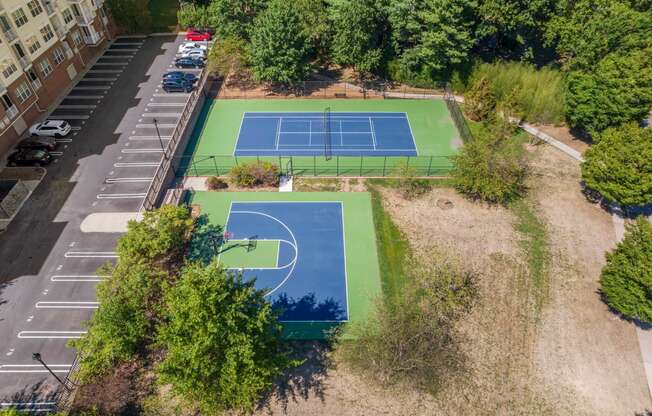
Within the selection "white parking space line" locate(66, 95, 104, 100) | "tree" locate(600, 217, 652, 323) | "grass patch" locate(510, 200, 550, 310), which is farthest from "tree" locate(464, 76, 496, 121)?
"white parking space line" locate(66, 95, 104, 100)

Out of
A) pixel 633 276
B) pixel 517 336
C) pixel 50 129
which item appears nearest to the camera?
pixel 633 276

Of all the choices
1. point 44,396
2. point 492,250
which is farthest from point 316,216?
point 44,396

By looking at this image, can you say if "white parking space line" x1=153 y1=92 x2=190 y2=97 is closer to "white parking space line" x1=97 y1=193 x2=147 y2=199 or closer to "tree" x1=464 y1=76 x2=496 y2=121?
"white parking space line" x1=97 y1=193 x2=147 y2=199

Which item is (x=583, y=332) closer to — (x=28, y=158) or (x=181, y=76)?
(x=181, y=76)

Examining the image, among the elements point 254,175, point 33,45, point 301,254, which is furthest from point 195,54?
point 301,254

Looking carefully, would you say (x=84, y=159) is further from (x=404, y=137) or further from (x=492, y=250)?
(x=492, y=250)

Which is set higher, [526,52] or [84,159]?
[526,52]

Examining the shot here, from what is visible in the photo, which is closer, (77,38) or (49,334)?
(49,334)
